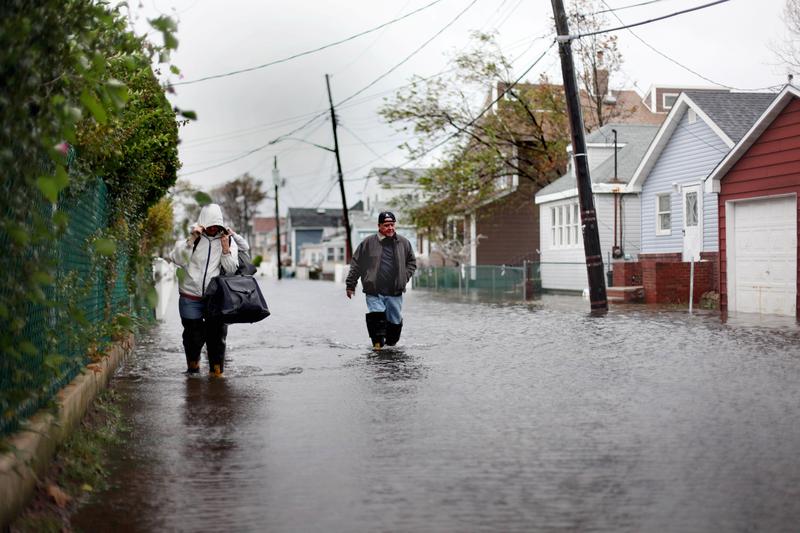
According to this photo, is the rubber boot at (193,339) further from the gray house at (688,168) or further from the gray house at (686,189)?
the gray house at (688,168)

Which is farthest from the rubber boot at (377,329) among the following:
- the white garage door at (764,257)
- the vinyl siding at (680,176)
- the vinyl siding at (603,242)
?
the vinyl siding at (603,242)

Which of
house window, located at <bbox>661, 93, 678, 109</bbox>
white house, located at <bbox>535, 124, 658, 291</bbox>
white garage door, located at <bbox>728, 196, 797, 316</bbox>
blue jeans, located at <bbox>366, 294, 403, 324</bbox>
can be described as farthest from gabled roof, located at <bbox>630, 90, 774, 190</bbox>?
house window, located at <bbox>661, 93, 678, 109</bbox>

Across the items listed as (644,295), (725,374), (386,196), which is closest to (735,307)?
(644,295)

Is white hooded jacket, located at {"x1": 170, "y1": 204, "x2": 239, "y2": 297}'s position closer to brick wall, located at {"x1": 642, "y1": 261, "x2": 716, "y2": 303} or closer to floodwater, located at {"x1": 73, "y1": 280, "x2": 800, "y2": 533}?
floodwater, located at {"x1": 73, "y1": 280, "x2": 800, "y2": 533}

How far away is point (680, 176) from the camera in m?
29.5

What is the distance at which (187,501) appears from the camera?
5.23 meters

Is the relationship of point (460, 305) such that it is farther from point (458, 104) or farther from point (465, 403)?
point (465, 403)

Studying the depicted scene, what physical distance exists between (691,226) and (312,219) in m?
89.6

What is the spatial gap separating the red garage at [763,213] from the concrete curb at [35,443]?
48.2ft

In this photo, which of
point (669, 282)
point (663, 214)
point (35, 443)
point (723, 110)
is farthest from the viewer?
point (663, 214)

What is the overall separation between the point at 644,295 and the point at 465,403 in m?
18.2

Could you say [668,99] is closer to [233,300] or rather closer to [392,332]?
[392,332]

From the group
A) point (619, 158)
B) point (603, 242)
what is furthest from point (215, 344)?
point (619, 158)

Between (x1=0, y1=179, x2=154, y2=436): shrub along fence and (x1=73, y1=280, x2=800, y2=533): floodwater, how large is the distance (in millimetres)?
639
